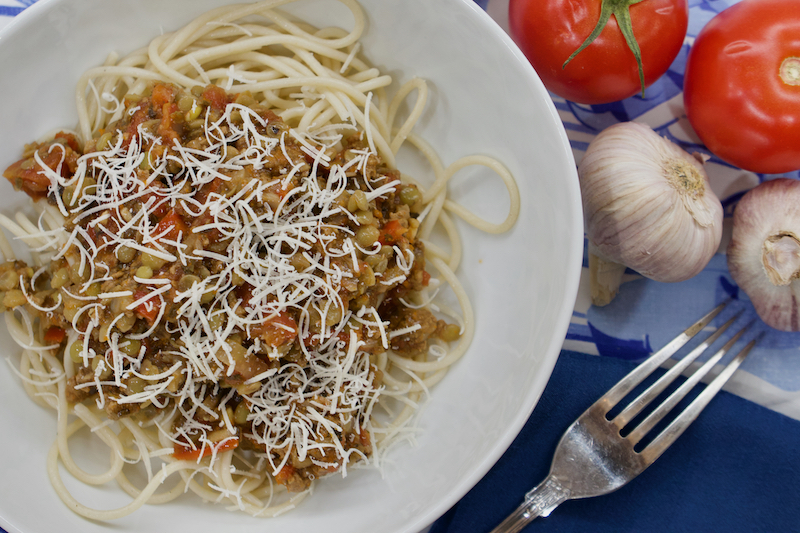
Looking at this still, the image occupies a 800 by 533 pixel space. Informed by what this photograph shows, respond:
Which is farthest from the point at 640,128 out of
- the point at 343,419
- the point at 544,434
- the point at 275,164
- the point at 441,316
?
the point at 343,419

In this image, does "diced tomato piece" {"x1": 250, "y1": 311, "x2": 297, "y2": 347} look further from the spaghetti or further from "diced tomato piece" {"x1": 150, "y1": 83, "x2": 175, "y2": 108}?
"diced tomato piece" {"x1": 150, "y1": 83, "x2": 175, "y2": 108}

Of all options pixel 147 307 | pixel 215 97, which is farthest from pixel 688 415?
pixel 215 97

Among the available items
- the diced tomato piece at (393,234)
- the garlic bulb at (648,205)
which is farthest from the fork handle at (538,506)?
the diced tomato piece at (393,234)

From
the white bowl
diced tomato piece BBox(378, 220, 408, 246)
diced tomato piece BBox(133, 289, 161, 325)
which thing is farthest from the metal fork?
diced tomato piece BBox(133, 289, 161, 325)

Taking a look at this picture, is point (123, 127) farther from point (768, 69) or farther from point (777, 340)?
point (777, 340)

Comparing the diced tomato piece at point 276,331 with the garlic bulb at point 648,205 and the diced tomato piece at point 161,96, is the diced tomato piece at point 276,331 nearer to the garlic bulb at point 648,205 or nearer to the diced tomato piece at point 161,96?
the diced tomato piece at point 161,96

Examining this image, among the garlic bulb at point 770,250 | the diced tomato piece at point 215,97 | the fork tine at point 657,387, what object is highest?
the diced tomato piece at point 215,97

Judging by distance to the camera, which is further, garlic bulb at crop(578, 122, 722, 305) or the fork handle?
the fork handle
